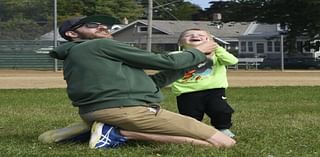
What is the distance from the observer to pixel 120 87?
578cm

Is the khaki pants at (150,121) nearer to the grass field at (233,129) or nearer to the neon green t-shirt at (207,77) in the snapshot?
the grass field at (233,129)

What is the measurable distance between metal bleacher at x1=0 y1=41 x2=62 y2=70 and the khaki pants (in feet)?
112

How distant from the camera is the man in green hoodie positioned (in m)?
5.81

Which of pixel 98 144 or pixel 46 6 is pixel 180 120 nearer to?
pixel 98 144

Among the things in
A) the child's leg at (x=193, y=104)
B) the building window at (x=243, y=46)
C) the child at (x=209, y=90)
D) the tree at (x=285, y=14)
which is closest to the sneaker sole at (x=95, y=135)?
the child at (x=209, y=90)

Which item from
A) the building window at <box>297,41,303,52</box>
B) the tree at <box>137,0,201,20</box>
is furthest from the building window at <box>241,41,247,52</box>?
the tree at <box>137,0,201,20</box>

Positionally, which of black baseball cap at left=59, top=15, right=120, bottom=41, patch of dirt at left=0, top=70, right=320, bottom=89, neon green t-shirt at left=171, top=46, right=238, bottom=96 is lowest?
patch of dirt at left=0, top=70, right=320, bottom=89

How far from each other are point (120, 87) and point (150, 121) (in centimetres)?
39

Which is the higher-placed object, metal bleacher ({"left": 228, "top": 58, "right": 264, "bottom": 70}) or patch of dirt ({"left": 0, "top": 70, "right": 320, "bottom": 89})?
patch of dirt ({"left": 0, "top": 70, "right": 320, "bottom": 89})

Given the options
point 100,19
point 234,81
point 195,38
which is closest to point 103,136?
point 100,19

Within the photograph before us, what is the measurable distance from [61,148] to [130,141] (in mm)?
608

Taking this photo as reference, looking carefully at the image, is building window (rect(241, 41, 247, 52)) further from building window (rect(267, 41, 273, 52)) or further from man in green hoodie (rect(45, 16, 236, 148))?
man in green hoodie (rect(45, 16, 236, 148))

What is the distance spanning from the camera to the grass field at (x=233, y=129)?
5.67 meters

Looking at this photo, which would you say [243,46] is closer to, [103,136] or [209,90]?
[209,90]
